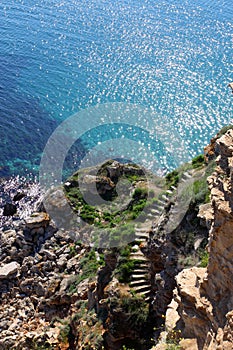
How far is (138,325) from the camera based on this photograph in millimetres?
18734

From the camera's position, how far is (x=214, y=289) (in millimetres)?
11664

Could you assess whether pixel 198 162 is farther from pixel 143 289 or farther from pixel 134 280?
pixel 143 289

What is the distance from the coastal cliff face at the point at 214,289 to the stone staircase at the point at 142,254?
7.21m

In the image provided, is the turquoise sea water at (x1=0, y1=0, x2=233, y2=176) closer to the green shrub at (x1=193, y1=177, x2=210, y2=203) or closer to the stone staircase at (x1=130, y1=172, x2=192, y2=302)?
the stone staircase at (x1=130, y1=172, x2=192, y2=302)

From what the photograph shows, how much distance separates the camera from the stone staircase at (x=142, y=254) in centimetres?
2033

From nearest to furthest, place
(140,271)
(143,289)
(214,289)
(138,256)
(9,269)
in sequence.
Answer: (214,289)
(143,289)
(140,271)
(138,256)
(9,269)

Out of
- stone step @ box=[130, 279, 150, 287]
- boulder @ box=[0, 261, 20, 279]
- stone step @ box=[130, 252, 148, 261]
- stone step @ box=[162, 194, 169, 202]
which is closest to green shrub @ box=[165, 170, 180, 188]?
stone step @ box=[162, 194, 169, 202]

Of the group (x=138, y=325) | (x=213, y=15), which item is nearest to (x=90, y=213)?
(x=138, y=325)

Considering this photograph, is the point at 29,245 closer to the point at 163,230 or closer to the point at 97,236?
the point at 97,236

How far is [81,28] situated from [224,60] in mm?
21089

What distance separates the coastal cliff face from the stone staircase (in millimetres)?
7214

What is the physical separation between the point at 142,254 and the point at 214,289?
10562 mm

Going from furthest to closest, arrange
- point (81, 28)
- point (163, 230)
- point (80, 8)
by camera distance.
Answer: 1. point (80, 8)
2. point (81, 28)
3. point (163, 230)

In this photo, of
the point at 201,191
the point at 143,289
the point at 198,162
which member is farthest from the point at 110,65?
the point at 143,289
